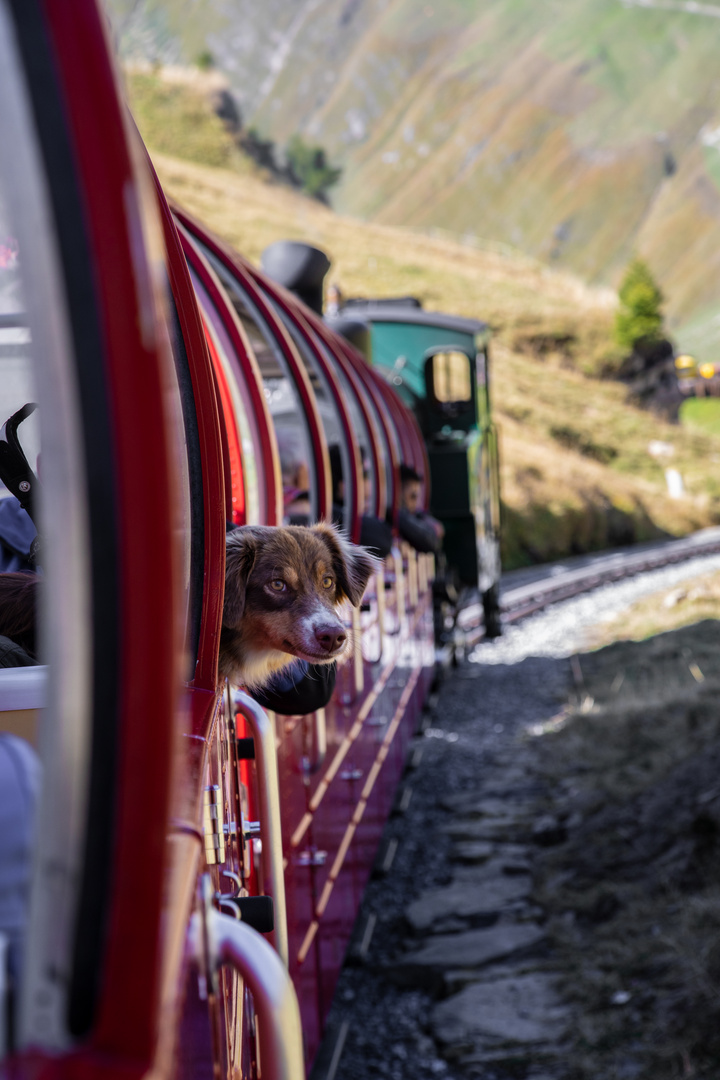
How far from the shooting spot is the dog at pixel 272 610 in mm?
2645

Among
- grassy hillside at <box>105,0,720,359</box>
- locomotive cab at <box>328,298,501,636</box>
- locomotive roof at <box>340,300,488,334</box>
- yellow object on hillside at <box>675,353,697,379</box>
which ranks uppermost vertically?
grassy hillside at <box>105,0,720,359</box>

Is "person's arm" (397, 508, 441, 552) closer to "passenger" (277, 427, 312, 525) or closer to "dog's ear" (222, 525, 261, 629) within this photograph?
"passenger" (277, 427, 312, 525)

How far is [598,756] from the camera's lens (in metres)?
7.34

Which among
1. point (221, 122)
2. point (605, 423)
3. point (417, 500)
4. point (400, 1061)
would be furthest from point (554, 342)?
point (400, 1061)

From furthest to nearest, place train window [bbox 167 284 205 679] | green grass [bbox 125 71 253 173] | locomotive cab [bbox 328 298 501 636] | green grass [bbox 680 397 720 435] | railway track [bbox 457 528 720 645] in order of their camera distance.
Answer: green grass [bbox 125 71 253 173], green grass [bbox 680 397 720 435], railway track [bbox 457 528 720 645], locomotive cab [bbox 328 298 501 636], train window [bbox 167 284 205 679]

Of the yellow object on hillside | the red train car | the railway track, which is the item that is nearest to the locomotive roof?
the railway track

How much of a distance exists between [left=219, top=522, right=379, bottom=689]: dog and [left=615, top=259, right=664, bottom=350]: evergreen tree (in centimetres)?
4961

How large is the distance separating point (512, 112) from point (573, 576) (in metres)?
176

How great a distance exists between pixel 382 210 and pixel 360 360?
171977 mm

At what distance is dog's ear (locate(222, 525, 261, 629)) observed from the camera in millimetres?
2617

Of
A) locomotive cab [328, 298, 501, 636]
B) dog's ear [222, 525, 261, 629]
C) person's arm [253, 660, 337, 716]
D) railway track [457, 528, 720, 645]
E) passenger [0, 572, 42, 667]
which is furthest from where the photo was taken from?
railway track [457, 528, 720, 645]

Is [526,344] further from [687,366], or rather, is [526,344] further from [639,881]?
[639,881]

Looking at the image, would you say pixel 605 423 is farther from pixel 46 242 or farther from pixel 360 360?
pixel 46 242

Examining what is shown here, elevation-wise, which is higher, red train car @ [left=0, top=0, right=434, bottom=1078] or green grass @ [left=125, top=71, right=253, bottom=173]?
green grass @ [left=125, top=71, right=253, bottom=173]
